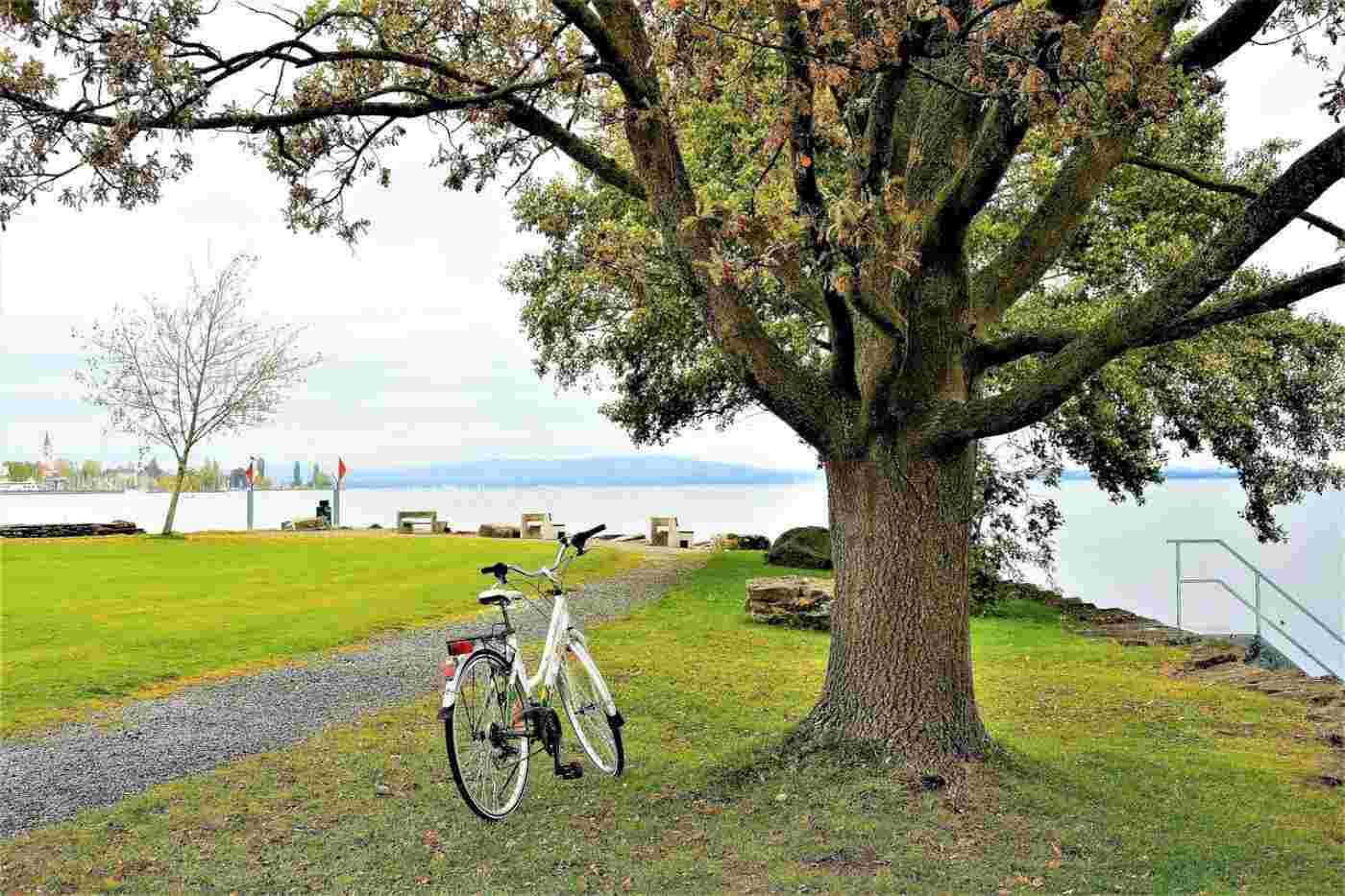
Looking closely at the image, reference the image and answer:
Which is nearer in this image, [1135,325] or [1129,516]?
[1135,325]

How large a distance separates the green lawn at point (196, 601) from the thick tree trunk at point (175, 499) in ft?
4.81

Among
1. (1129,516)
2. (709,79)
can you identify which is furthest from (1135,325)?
(1129,516)

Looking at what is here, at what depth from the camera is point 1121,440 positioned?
15953 mm

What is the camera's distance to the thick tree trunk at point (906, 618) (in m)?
6.33

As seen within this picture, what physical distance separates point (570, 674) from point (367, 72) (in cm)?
502

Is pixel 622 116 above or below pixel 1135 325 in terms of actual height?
above

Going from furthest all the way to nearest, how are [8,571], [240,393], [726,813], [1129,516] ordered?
1. [1129,516]
2. [240,393]
3. [8,571]
4. [726,813]

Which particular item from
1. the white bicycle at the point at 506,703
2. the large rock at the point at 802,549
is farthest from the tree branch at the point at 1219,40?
the large rock at the point at 802,549

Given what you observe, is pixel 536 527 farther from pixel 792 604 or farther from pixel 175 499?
pixel 792 604

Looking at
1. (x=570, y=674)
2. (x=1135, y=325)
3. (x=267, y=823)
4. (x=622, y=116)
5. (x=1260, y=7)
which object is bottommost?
(x=267, y=823)

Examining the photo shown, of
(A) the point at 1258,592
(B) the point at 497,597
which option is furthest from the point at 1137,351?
(B) the point at 497,597

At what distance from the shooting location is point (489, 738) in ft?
18.9

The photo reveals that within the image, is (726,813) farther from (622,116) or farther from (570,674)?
(622,116)

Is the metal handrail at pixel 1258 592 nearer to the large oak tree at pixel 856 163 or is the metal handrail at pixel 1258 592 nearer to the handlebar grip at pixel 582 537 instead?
the large oak tree at pixel 856 163
